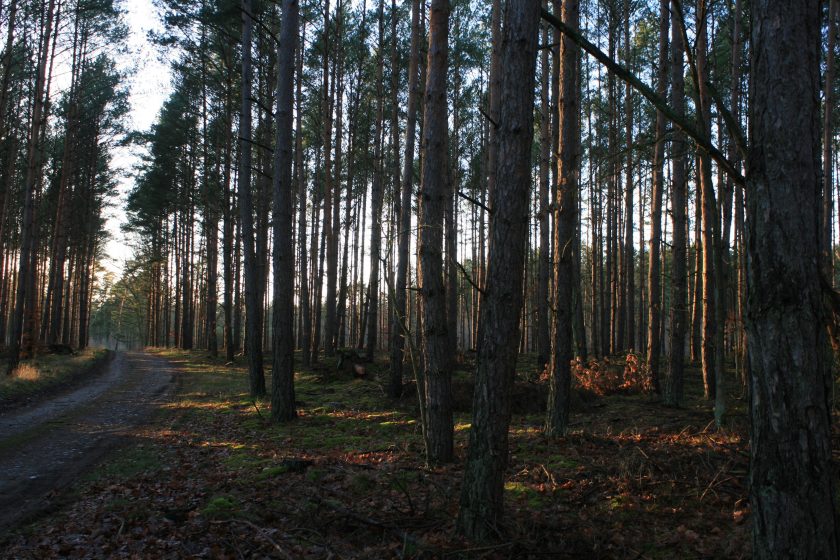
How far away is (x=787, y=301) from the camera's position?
2.34m

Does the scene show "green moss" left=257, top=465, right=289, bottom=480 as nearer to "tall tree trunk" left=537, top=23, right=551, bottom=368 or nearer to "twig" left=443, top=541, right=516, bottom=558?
"twig" left=443, top=541, right=516, bottom=558

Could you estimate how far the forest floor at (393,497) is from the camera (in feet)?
13.4

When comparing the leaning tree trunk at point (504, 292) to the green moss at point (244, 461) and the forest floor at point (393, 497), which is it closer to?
the forest floor at point (393, 497)

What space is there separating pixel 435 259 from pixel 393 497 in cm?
298

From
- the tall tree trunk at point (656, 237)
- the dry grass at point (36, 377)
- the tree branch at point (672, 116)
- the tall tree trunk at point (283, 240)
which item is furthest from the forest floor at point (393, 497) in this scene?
the dry grass at point (36, 377)

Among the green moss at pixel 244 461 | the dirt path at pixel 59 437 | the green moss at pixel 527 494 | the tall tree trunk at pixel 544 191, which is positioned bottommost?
the dirt path at pixel 59 437

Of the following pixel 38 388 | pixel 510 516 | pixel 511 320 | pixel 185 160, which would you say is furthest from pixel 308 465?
pixel 185 160

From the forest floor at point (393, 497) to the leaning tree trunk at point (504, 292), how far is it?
0.38m

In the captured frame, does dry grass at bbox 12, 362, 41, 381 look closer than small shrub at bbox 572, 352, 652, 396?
No

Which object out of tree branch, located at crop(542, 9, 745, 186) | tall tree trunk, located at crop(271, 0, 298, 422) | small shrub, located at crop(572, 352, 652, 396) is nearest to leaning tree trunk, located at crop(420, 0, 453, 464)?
tree branch, located at crop(542, 9, 745, 186)

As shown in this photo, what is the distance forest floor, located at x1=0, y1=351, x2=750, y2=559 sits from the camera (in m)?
4.08

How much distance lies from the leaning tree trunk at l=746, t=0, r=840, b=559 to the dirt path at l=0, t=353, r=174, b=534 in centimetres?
621

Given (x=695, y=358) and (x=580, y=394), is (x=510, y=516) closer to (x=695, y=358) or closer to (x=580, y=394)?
(x=580, y=394)

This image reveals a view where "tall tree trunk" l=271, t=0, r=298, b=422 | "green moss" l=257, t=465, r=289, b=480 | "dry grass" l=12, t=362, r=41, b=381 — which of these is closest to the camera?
"green moss" l=257, t=465, r=289, b=480
